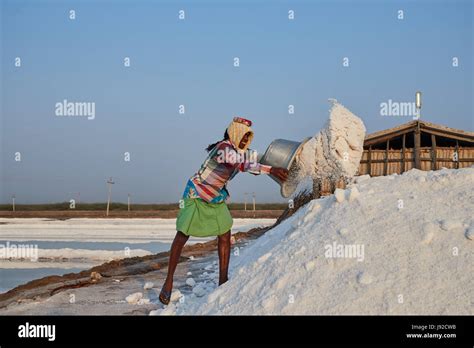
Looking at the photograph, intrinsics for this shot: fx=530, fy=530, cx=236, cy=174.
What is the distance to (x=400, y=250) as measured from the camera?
3238 mm

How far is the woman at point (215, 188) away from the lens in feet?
12.1

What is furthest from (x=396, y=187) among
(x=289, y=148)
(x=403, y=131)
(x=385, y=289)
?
(x=403, y=131)

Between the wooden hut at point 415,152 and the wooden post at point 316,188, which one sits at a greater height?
the wooden hut at point 415,152

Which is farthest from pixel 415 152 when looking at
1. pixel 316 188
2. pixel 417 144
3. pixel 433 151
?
pixel 316 188

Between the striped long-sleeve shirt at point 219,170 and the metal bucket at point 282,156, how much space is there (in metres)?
0.53

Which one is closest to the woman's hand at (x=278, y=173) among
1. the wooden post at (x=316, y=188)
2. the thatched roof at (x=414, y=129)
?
the wooden post at (x=316, y=188)

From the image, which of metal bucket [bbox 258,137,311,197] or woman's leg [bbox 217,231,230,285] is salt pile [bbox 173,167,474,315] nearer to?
woman's leg [bbox 217,231,230,285]

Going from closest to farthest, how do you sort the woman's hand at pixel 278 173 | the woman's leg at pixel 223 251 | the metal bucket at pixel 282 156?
the woman's hand at pixel 278 173 < the woman's leg at pixel 223 251 < the metal bucket at pixel 282 156

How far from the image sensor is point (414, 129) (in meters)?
12.8

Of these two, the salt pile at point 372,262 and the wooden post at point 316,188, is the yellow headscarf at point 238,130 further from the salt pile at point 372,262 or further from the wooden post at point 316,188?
the wooden post at point 316,188

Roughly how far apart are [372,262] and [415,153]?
1028cm

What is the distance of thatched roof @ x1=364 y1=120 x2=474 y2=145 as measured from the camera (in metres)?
12.6

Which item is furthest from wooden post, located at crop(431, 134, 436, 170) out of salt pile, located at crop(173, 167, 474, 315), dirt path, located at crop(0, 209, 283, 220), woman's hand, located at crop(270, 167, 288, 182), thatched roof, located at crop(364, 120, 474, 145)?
dirt path, located at crop(0, 209, 283, 220)

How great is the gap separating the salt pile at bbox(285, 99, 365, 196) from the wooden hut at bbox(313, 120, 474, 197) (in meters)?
7.96
